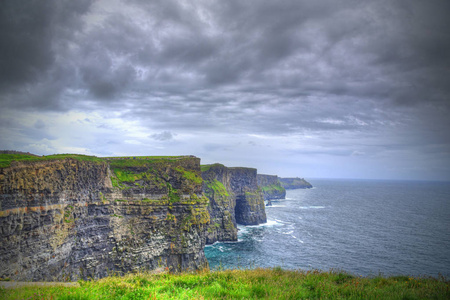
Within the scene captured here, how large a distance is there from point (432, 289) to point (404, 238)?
7842 centimetres

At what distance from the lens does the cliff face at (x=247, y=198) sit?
10050 cm

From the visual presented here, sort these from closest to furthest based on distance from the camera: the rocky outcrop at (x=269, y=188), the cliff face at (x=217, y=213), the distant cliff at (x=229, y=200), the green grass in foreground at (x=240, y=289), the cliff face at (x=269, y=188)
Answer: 1. the green grass in foreground at (x=240, y=289)
2. the cliff face at (x=217, y=213)
3. the distant cliff at (x=229, y=200)
4. the rocky outcrop at (x=269, y=188)
5. the cliff face at (x=269, y=188)

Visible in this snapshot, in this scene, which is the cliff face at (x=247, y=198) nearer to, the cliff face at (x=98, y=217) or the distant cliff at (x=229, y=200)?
the distant cliff at (x=229, y=200)

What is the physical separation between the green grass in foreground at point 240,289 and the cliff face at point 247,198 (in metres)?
89.8

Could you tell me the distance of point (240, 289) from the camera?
10211 mm

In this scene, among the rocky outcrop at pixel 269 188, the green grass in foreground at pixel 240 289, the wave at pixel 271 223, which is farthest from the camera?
the rocky outcrop at pixel 269 188

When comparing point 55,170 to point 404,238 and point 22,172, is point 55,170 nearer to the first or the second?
point 22,172

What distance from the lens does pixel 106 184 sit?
1585 inches

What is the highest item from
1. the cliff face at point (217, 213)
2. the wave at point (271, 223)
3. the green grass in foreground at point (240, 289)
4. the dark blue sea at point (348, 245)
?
the green grass in foreground at point (240, 289)

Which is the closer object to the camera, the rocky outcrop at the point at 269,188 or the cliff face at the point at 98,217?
the cliff face at the point at 98,217

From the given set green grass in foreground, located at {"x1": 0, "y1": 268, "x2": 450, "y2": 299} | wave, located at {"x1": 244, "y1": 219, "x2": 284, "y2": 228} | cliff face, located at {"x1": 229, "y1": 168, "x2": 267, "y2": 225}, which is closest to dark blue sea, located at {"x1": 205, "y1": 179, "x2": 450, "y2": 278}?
wave, located at {"x1": 244, "y1": 219, "x2": 284, "y2": 228}

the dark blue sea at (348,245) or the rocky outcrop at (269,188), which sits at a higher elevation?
the rocky outcrop at (269,188)

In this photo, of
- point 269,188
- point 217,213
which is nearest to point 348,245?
point 217,213

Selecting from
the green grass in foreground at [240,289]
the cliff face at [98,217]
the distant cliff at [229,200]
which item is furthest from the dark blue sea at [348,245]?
the green grass in foreground at [240,289]
